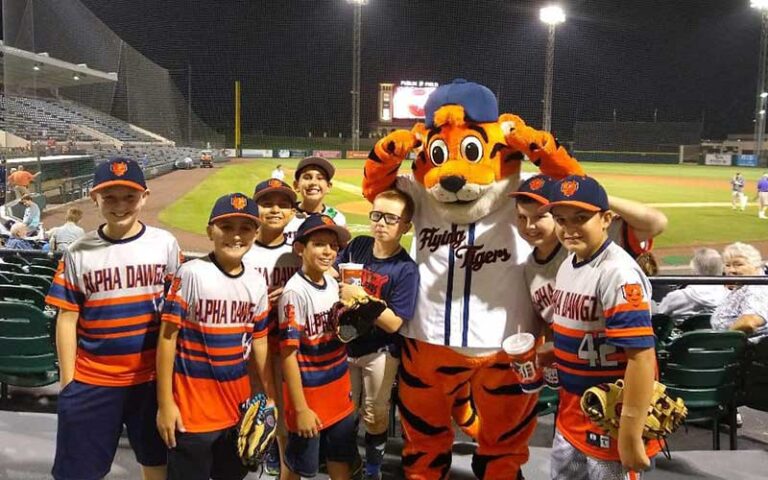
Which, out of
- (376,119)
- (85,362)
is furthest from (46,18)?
(376,119)

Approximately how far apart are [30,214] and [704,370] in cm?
881

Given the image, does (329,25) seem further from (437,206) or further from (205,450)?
(205,450)

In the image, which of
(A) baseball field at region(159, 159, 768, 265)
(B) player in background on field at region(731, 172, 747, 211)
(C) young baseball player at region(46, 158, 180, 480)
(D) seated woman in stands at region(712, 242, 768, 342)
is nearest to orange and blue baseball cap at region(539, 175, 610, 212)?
(C) young baseball player at region(46, 158, 180, 480)

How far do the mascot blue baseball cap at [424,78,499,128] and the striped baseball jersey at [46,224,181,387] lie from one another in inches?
54.4

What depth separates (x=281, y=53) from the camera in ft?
35.3

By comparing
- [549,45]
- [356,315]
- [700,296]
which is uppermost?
[549,45]

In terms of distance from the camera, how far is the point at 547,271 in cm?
243

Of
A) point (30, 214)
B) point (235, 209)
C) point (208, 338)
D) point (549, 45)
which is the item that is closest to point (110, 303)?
point (208, 338)

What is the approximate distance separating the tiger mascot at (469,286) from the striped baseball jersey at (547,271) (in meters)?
0.06

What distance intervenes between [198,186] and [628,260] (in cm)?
1506

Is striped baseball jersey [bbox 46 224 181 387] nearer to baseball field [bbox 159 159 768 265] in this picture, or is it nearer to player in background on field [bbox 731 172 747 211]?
baseball field [bbox 159 159 768 265]

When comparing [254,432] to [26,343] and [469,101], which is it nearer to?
[469,101]

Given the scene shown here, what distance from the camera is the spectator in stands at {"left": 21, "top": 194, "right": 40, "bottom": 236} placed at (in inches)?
339

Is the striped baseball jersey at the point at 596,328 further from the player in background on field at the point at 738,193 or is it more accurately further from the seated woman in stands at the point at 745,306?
the player in background on field at the point at 738,193
